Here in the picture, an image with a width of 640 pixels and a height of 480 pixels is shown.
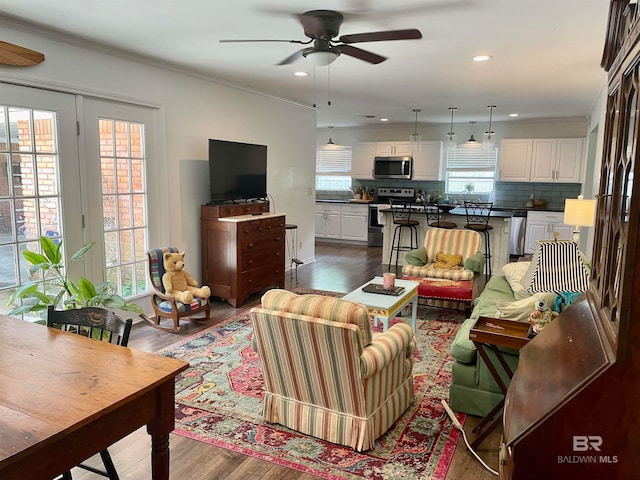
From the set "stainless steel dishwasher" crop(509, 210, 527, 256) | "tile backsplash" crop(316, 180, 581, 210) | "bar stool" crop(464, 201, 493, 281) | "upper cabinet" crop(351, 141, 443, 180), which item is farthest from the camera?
"upper cabinet" crop(351, 141, 443, 180)

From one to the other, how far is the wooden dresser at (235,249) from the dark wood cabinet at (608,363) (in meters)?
3.87

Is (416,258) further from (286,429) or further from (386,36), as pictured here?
(286,429)

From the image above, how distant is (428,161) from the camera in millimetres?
9016

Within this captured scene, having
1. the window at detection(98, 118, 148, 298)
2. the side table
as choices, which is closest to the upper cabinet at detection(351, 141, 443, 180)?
the window at detection(98, 118, 148, 298)

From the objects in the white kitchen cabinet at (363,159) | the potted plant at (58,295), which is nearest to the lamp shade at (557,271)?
the potted plant at (58,295)

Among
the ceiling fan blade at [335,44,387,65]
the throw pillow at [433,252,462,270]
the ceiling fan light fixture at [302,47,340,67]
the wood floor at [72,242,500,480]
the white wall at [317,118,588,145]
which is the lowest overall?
the wood floor at [72,242,500,480]

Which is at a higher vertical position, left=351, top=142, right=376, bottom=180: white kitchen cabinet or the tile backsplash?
left=351, top=142, right=376, bottom=180: white kitchen cabinet

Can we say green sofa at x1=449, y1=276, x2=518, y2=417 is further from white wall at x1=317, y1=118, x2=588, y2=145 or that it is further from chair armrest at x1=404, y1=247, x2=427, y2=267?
white wall at x1=317, y1=118, x2=588, y2=145

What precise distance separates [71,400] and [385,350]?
Answer: 153 cm

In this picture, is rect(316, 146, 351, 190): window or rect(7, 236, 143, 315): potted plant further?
rect(316, 146, 351, 190): window

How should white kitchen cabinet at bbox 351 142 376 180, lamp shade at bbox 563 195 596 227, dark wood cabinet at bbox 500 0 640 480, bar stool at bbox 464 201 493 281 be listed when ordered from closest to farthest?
1. dark wood cabinet at bbox 500 0 640 480
2. lamp shade at bbox 563 195 596 227
3. bar stool at bbox 464 201 493 281
4. white kitchen cabinet at bbox 351 142 376 180

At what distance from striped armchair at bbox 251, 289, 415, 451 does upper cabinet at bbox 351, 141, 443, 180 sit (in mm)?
6811

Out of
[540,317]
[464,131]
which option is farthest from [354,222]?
[540,317]

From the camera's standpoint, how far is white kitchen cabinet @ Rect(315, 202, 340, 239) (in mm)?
9641
